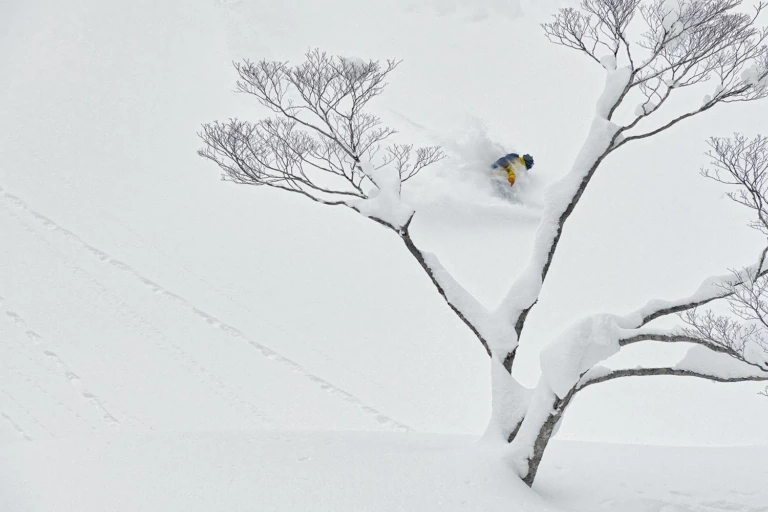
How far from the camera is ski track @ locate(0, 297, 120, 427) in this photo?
29.0 feet

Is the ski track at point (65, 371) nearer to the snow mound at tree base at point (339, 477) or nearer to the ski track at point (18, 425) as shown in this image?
the ski track at point (18, 425)

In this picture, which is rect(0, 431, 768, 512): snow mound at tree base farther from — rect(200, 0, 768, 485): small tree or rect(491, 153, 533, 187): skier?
rect(491, 153, 533, 187): skier

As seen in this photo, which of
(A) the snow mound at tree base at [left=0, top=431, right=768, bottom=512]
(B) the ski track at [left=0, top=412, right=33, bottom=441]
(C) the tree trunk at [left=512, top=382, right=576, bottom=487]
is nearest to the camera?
(A) the snow mound at tree base at [left=0, top=431, right=768, bottom=512]

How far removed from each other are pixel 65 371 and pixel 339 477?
6454 mm

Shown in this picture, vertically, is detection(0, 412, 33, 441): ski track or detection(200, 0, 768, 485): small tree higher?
detection(200, 0, 768, 485): small tree

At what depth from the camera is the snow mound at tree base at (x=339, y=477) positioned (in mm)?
4605

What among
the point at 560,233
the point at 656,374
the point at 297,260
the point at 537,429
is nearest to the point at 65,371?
the point at 297,260

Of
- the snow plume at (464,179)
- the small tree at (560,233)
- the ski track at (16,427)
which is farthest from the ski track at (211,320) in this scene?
the snow plume at (464,179)

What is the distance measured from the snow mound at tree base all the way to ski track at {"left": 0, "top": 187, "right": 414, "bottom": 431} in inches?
123

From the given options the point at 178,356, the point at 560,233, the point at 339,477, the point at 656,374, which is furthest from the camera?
the point at 178,356

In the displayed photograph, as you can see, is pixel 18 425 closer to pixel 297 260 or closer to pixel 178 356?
pixel 178 356

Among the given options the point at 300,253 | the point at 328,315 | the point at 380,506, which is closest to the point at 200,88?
the point at 300,253

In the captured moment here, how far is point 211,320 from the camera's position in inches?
443

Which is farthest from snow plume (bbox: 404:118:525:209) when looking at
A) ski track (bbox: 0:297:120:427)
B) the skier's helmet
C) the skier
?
ski track (bbox: 0:297:120:427)
